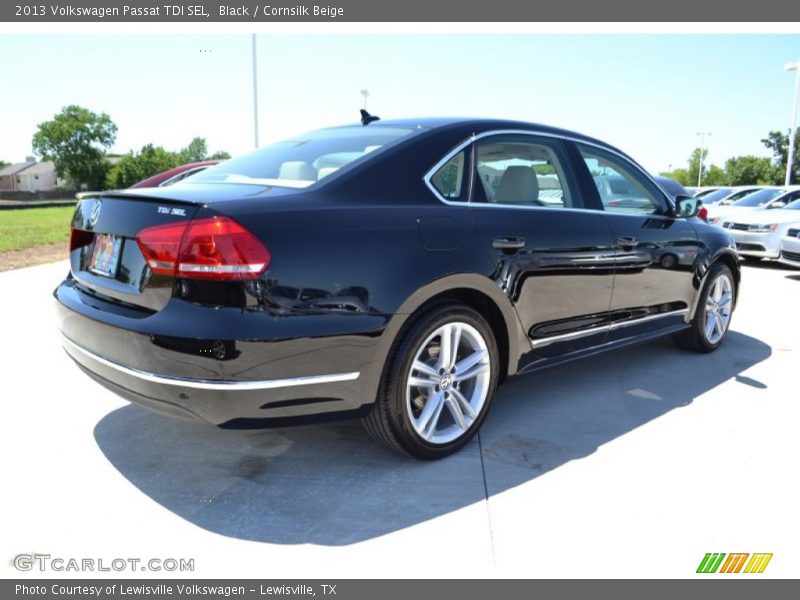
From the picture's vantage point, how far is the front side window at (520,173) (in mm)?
3354

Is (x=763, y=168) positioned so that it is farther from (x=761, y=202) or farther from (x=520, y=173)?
(x=520, y=173)

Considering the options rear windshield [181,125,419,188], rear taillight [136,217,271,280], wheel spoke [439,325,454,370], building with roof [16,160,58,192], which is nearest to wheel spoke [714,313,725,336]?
wheel spoke [439,325,454,370]

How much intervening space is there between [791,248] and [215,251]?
10341 millimetres

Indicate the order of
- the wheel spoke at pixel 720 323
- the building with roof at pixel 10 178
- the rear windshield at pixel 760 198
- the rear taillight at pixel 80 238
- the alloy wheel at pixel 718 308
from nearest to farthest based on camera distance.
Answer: the rear taillight at pixel 80 238 → the alloy wheel at pixel 718 308 → the wheel spoke at pixel 720 323 → the rear windshield at pixel 760 198 → the building with roof at pixel 10 178

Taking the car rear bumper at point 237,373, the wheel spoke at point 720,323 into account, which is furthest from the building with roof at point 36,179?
the car rear bumper at point 237,373

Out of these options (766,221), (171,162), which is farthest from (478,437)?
(171,162)

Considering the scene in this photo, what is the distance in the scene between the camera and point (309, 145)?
11.6ft

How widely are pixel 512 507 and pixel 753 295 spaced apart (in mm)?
6937

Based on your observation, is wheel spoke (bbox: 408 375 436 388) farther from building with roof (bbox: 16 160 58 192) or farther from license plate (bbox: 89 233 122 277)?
building with roof (bbox: 16 160 58 192)

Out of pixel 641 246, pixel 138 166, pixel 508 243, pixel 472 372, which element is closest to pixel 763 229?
pixel 641 246

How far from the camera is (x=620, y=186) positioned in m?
4.34

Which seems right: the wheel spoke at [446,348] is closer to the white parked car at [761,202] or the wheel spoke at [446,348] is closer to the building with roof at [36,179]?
the white parked car at [761,202]

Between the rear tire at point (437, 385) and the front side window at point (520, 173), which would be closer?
the rear tire at point (437, 385)
